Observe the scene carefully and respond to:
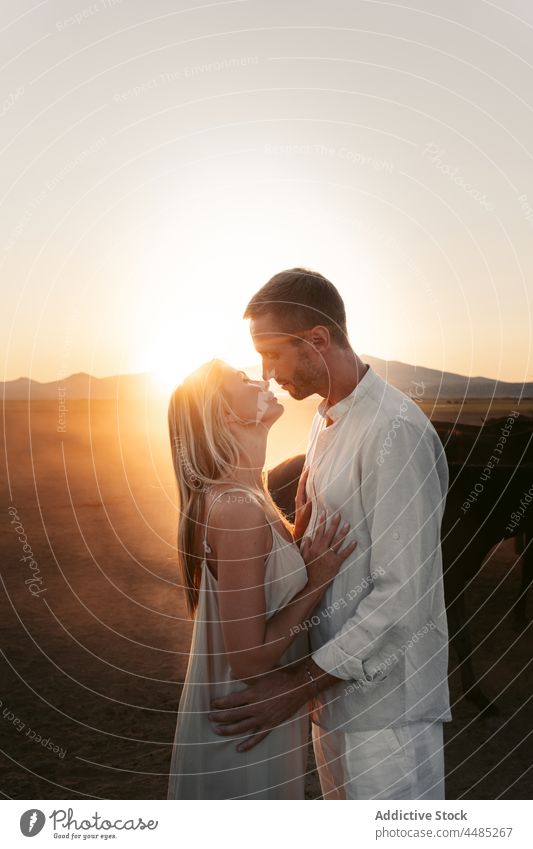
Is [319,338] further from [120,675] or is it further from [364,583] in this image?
[120,675]

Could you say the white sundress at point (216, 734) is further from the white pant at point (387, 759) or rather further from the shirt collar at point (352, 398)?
the shirt collar at point (352, 398)

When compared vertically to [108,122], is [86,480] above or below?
below

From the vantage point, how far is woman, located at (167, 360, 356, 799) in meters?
2.69

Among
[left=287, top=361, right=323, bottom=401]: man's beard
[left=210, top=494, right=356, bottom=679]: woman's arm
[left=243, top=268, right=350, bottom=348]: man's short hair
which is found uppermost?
[left=243, top=268, right=350, bottom=348]: man's short hair

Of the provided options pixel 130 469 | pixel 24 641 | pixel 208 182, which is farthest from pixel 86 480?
pixel 208 182

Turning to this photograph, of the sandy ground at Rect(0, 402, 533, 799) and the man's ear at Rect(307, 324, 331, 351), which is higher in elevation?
the man's ear at Rect(307, 324, 331, 351)

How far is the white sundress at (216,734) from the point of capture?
2.81 meters

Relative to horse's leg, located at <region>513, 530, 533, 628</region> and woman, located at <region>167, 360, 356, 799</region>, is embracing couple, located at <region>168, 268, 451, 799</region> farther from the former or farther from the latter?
horse's leg, located at <region>513, 530, 533, 628</region>

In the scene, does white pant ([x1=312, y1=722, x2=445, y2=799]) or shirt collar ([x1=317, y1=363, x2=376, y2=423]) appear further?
shirt collar ([x1=317, y1=363, x2=376, y2=423])

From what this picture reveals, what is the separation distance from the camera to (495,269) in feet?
13.8

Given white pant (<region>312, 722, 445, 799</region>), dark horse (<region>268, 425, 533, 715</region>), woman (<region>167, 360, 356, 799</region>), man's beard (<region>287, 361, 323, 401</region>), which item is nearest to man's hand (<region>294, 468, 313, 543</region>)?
woman (<region>167, 360, 356, 799</region>)

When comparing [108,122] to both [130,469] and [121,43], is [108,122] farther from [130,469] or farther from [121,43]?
[130,469]

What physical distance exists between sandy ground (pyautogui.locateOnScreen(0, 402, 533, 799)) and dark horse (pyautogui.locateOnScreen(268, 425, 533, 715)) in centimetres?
30

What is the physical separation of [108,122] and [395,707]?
11.4ft
